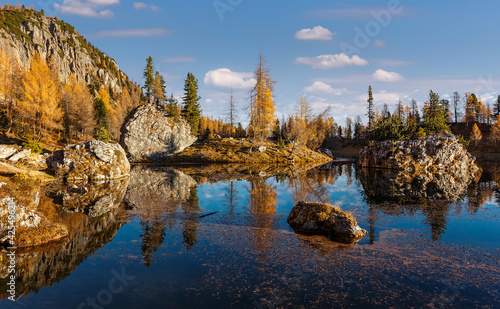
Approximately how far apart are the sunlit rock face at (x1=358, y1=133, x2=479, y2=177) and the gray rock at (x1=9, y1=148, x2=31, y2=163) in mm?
61513

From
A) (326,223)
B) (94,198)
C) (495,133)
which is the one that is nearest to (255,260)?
(326,223)

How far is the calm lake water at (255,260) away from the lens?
8617 mm

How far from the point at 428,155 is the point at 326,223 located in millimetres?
50336

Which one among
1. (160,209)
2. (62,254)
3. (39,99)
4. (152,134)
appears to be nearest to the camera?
(62,254)

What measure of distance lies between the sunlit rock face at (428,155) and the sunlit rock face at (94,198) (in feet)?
161

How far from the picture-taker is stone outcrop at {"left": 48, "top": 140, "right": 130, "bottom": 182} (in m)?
34.8

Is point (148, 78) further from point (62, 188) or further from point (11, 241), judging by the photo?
point (11, 241)

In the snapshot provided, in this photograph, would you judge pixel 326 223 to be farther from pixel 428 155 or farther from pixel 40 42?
pixel 40 42

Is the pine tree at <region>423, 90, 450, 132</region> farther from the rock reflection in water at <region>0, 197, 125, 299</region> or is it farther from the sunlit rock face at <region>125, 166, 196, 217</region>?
the rock reflection in water at <region>0, 197, 125, 299</region>

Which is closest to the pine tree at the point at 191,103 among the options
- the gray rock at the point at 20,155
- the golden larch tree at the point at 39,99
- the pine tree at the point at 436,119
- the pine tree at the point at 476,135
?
the golden larch tree at the point at 39,99

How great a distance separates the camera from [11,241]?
12508mm

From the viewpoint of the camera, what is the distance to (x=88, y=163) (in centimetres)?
3594

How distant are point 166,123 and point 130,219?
61414 mm

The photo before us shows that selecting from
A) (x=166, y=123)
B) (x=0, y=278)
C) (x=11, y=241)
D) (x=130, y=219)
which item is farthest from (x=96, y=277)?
(x=166, y=123)
